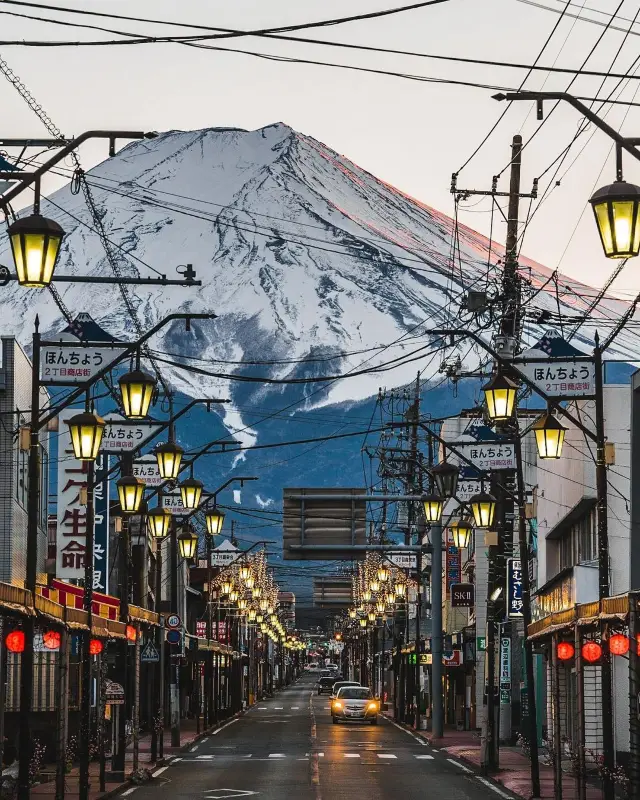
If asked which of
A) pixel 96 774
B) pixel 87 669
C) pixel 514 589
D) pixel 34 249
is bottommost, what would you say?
pixel 96 774

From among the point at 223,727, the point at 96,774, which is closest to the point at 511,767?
the point at 96,774

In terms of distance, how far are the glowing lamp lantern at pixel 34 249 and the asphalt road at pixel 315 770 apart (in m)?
17.9

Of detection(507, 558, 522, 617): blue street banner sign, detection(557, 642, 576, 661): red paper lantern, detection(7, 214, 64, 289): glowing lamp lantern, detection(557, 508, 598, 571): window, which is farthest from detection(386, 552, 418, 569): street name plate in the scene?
detection(7, 214, 64, 289): glowing lamp lantern

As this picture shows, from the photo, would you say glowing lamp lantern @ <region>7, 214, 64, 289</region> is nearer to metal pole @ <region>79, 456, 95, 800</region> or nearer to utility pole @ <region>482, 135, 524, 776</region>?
metal pole @ <region>79, 456, 95, 800</region>

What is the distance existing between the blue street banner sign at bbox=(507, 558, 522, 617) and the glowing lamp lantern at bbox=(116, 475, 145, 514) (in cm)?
2228

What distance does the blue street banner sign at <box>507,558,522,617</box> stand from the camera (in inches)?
2056

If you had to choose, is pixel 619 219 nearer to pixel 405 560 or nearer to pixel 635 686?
pixel 635 686

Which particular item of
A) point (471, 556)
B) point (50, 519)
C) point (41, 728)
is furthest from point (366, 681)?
point (41, 728)

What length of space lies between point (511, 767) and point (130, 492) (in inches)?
608

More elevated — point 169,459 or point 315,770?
point 169,459

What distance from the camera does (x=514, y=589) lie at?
52.7 m

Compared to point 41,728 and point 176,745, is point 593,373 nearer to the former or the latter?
point 41,728

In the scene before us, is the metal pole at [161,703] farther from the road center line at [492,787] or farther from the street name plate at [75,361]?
the street name plate at [75,361]

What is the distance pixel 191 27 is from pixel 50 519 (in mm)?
41259
